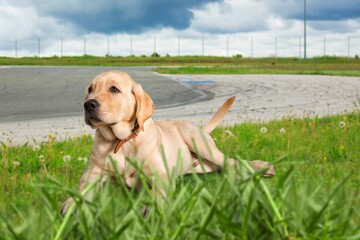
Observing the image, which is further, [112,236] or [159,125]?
[159,125]

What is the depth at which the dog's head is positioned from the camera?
14.7 feet

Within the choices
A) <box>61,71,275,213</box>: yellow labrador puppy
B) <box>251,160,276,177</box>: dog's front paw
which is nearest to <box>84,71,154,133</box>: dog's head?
<box>61,71,275,213</box>: yellow labrador puppy

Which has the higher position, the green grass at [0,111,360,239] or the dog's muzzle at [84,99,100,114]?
the dog's muzzle at [84,99,100,114]

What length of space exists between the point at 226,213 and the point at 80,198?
462mm

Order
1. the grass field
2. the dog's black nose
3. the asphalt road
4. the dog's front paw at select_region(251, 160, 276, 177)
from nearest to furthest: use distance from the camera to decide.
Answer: the dog's black nose, the dog's front paw at select_region(251, 160, 276, 177), the asphalt road, the grass field

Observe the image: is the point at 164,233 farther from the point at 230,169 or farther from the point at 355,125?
the point at 355,125

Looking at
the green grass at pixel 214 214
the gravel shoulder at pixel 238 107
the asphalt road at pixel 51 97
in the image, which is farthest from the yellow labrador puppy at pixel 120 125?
the asphalt road at pixel 51 97

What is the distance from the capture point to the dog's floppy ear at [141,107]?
4.59 m

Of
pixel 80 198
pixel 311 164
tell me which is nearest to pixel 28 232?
pixel 80 198

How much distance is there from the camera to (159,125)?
17.7 ft

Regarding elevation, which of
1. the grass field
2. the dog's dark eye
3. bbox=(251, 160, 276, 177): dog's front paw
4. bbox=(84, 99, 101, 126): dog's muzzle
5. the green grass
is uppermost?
the grass field

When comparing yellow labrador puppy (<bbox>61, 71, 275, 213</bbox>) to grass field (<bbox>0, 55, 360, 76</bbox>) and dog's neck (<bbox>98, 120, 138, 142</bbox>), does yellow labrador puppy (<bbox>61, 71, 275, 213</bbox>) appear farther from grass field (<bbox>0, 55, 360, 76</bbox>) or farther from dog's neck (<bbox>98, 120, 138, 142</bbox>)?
grass field (<bbox>0, 55, 360, 76</bbox>)

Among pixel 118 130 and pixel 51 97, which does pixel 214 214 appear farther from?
pixel 51 97

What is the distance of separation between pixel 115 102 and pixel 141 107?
0.66 ft
